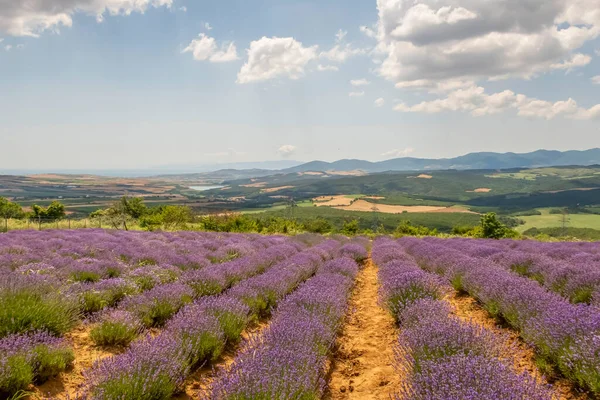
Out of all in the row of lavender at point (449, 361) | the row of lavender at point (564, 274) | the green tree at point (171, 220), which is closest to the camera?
the row of lavender at point (449, 361)

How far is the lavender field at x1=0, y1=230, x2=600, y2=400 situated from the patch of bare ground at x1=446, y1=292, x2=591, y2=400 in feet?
0.07

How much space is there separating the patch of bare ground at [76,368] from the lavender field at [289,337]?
17mm

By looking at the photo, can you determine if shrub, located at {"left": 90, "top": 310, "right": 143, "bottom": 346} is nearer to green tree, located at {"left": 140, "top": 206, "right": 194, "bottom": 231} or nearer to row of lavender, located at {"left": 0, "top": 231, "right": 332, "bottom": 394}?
row of lavender, located at {"left": 0, "top": 231, "right": 332, "bottom": 394}

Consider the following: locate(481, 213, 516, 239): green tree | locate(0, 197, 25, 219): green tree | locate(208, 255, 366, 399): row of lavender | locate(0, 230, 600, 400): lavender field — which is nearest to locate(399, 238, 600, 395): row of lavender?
locate(0, 230, 600, 400): lavender field

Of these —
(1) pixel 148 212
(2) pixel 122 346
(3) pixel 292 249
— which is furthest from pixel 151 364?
(1) pixel 148 212

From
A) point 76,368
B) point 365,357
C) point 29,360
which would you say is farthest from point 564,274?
point 29,360

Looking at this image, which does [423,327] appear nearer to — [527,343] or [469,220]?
[527,343]

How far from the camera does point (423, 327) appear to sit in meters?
3.88

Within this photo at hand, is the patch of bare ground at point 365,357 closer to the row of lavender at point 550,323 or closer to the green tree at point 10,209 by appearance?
the row of lavender at point 550,323

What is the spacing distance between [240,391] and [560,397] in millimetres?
3042

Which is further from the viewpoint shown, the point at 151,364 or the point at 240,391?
the point at 151,364

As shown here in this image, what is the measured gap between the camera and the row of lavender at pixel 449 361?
2.47 meters

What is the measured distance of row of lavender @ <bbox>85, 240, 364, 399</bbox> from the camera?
Result: 2.96 meters

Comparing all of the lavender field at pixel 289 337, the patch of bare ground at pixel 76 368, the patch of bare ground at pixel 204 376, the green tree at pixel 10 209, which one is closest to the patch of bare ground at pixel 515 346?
the lavender field at pixel 289 337
